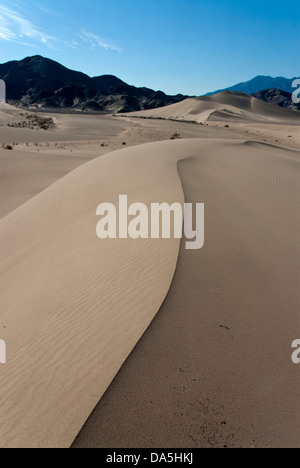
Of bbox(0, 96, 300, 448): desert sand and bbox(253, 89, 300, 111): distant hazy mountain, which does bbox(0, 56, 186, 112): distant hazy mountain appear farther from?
bbox(0, 96, 300, 448): desert sand

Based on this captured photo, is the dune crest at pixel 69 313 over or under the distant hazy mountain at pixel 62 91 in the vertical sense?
under

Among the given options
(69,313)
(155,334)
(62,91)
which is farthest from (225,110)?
(155,334)

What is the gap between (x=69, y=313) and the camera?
3.18 meters

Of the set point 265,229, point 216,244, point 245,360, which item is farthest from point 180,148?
point 245,360

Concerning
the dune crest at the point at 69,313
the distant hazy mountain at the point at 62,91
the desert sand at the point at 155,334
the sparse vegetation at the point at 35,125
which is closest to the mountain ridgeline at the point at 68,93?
the distant hazy mountain at the point at 62,91

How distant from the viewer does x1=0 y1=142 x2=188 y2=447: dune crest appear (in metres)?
2.25

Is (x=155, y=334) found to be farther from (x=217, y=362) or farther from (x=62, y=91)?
(x=62, y=91)

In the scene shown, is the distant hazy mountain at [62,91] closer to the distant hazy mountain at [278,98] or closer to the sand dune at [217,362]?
the distant hazy mountain at [278,98]

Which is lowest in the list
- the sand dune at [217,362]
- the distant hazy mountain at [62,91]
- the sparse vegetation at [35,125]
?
the sand dune at [217,362]

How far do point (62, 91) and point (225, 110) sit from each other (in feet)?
197

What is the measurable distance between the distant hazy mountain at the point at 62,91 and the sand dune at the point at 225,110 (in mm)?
17632

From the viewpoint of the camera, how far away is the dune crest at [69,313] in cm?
225

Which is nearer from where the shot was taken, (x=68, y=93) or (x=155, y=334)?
(x=155, y=334)
